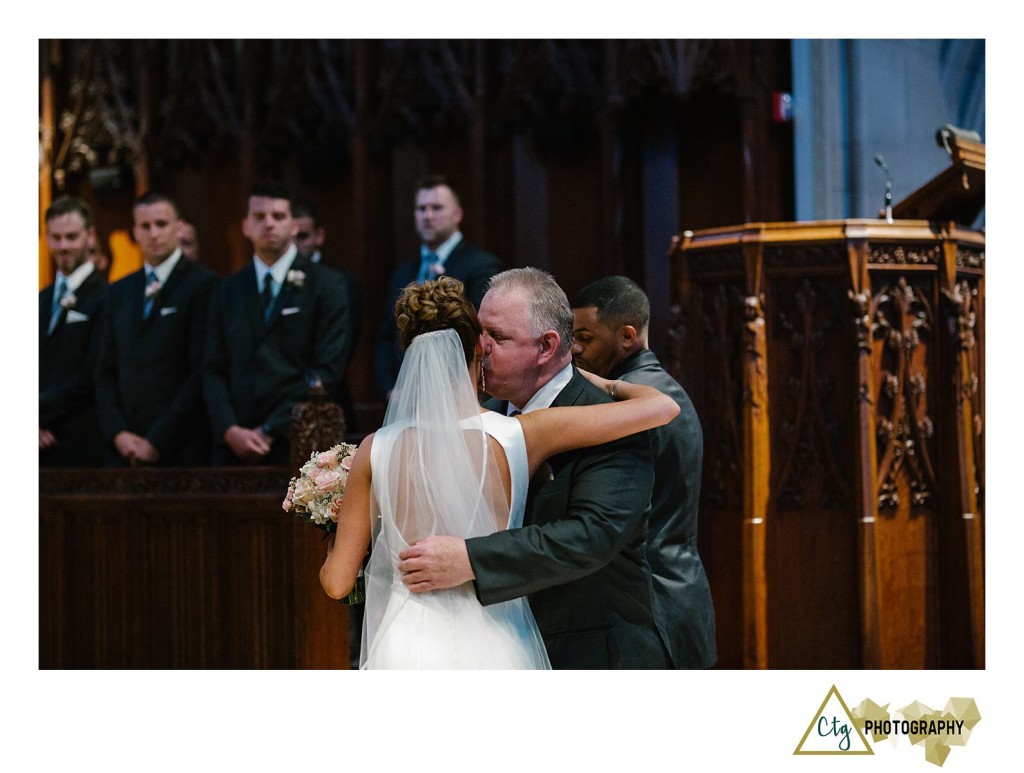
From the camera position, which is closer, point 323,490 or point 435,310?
point 435,310

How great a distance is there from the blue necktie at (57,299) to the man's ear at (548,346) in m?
3.75

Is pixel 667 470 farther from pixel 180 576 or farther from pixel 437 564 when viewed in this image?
pixel 180 576

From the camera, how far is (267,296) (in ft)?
17.8

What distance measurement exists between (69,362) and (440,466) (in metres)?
3.59

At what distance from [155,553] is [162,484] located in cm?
27

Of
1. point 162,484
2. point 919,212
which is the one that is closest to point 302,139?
point 162,484

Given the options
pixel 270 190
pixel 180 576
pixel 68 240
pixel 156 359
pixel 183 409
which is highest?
pixel 270 190

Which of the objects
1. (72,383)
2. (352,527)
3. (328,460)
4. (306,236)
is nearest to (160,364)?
(72,383)

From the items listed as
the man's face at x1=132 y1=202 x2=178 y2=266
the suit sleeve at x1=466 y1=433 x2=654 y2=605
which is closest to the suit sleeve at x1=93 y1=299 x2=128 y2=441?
the man's face at x1=132 y1=202 x2=178 y2=266

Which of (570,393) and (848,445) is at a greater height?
(570,393)

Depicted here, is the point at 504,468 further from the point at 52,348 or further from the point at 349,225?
the point at 349,225

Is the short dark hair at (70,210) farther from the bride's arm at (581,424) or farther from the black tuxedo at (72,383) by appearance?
the bride's arm at (581,424)
